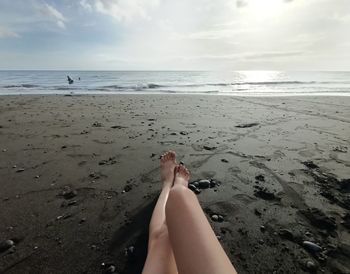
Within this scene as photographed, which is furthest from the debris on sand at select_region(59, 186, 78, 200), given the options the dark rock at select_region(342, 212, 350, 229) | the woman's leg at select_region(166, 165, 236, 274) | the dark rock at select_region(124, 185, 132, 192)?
the dark rock at select_region(342, 212, 350, 229)

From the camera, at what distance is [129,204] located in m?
2.66

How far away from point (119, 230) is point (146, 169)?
1.25m

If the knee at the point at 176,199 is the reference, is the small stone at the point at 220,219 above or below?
below

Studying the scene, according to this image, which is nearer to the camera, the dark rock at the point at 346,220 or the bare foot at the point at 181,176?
the dark rock at the point at 346,220

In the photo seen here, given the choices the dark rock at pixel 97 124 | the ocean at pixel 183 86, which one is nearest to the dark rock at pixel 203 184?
the dark rock at pixel 97 124

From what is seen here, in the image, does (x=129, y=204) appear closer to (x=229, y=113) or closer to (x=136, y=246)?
(x=136, y=246)

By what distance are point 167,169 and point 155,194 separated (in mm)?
326

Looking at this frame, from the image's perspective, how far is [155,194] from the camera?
9.30 ft

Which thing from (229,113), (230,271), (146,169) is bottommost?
(229,113)

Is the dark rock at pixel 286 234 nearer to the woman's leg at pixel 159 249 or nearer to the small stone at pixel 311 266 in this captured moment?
the small stone at pixel 311 266

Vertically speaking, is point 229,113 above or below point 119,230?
below

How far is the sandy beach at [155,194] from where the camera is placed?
2.02 m

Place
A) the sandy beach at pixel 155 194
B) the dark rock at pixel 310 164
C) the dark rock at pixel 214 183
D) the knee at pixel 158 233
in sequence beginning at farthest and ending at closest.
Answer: the dark rock at pixel 310 164 → the dark rock at pixel 214 183 → the sandy beach at pixel 155 194 → the knee at pixel 158 233

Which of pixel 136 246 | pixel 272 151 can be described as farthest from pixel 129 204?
pixel 272 151
